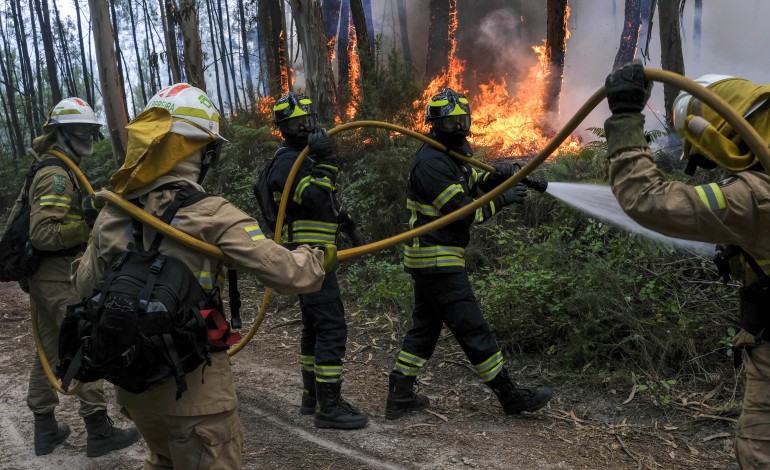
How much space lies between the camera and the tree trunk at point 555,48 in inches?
458

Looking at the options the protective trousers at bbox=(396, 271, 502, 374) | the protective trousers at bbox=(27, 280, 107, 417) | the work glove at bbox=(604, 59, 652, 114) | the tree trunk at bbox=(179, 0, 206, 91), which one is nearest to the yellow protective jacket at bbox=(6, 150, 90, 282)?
the protective trousers at bbox=(27, 280, 107, 417)

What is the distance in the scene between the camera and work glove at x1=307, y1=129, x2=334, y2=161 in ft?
16.2

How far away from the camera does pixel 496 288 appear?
21.6ft

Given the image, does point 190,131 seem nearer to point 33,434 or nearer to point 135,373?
point 135,373

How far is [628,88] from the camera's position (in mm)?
2666

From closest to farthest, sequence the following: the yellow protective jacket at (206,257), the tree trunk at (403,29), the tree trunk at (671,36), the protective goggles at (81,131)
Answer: the yellow protective jacket at (206,257), the protective goggles at (81,131), the tree trunk at (671,36), the tree trunk at (403,29)

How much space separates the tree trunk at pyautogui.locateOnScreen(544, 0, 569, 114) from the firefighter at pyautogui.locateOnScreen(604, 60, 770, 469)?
9.33m

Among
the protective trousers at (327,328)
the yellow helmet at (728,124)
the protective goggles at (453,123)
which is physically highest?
the protective goggles at (453,123)

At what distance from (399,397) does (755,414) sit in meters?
2.99

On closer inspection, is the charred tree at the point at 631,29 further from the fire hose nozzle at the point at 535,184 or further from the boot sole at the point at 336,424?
the boot sole at the point at 336,424

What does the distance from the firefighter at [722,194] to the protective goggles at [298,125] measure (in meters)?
3.06

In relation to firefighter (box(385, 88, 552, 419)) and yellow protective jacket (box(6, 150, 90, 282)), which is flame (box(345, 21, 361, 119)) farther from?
yellow protective jacket (box(6, 150, 90, 282))

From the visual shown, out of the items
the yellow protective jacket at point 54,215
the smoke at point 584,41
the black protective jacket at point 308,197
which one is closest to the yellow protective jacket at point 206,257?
the yellow protective jacket at point 54,215

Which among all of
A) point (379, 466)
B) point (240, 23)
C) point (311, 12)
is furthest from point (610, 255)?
point (240, 23)
